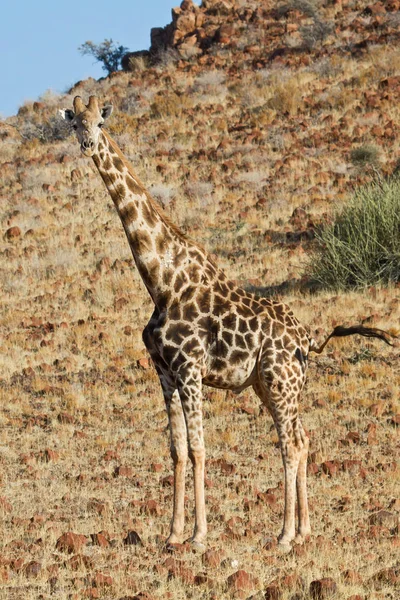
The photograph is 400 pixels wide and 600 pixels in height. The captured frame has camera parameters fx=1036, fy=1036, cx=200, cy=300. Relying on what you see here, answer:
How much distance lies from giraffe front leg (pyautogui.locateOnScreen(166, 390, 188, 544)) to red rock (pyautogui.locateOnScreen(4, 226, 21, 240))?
17038mm

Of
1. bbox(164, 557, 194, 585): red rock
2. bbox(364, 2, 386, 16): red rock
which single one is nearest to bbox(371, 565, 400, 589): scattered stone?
bbox(164, 557, 194, 585): red rock

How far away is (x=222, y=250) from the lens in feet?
73.2

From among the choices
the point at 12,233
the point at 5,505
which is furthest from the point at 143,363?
the point at 12,233

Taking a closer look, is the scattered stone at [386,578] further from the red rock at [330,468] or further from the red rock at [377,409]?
the red rock at [377,409]

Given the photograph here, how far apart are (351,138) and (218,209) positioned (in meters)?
6.08

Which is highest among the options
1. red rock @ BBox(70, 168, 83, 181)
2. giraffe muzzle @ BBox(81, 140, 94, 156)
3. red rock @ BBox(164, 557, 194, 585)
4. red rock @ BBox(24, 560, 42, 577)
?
red rock @ BBox(70, 168, 83, 181)

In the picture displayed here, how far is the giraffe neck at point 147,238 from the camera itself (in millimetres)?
8312

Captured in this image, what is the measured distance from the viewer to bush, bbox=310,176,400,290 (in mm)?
18359

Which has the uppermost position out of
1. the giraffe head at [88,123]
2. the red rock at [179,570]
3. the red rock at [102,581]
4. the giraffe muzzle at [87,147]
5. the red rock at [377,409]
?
the giraffe head at [88,123]

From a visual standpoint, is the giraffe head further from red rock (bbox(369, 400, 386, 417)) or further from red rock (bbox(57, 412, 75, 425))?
red rock (bbox(369, 400, 386, 417))

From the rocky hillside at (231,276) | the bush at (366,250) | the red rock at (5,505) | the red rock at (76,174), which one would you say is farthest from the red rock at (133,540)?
the red rock at (76,174)

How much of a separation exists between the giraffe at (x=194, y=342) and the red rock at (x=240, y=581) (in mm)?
1043

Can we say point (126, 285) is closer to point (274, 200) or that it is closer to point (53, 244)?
point (53, 244)

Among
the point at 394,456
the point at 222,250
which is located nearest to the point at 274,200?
the point at 222,250
